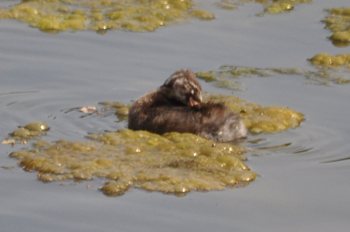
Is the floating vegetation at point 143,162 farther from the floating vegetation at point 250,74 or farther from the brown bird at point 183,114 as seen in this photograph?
the floating vegetation at point 250,74

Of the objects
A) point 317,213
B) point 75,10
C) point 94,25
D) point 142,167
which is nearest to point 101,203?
point 142,167

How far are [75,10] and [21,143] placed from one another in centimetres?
594

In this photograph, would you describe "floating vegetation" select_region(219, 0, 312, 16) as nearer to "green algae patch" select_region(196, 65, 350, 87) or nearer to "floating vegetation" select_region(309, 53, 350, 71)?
"floating vegetation" select_region(309, 53, 350, 71)

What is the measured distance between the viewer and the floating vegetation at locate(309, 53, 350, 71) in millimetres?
12069

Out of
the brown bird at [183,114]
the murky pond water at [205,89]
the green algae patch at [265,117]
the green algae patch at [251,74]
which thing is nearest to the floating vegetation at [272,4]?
the murky pond water at [205,89]

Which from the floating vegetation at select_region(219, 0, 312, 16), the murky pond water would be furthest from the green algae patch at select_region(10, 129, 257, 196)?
the floating vegetation at select_region(219, 0, 312, 16)

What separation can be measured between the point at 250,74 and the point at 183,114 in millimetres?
2857

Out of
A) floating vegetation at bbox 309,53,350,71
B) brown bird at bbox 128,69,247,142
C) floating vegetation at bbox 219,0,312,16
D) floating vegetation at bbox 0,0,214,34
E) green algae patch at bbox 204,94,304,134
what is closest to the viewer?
brown bird at bbox 128,69,247,142

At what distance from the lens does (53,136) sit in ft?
29.0

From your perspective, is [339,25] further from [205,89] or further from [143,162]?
[143,162]

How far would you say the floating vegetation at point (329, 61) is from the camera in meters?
12.1

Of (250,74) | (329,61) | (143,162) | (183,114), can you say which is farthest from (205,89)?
(143,162)

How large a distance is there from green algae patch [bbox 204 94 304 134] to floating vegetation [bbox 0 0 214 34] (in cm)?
375

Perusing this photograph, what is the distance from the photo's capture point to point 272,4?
1500 cm
